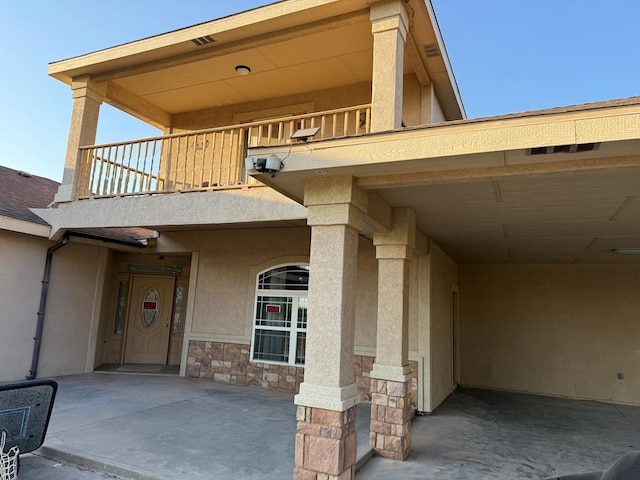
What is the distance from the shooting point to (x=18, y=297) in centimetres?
771

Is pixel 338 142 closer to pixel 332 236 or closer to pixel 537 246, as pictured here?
pixel 332 236

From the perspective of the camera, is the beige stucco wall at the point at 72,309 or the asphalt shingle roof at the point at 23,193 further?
the beige stucco wall at the point at 72,309

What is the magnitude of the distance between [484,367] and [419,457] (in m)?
5.72

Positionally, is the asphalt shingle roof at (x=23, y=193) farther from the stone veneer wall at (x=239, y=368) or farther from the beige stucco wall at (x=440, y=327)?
the beige stucco wall at (x=440, y=327)

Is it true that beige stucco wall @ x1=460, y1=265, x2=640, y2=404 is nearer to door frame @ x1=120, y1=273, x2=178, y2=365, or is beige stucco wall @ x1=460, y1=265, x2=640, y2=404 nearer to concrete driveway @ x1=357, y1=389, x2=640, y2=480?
concrete driveway @ x1=357, y1=389, x2=640, y2=480

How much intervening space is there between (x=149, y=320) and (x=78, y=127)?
4743 mm

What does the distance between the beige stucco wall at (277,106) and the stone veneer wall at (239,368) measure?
477 centimetres

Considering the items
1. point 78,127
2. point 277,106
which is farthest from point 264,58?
point 78,127

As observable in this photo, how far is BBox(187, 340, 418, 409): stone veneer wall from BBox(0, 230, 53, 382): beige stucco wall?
2972mm

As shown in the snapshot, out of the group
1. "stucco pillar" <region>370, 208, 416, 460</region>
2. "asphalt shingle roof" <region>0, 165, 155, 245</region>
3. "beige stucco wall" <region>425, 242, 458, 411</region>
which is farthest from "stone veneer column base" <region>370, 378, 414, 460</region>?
"asphalt shingle roof" <region>0, 165, 155, 245</region>

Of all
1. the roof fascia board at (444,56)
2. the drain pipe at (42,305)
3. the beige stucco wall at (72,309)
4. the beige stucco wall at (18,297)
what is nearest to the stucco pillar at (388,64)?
the roof fascia board at (444,56)

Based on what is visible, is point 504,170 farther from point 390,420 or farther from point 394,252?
point 390,420

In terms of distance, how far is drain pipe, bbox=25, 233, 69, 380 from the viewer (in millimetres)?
7887

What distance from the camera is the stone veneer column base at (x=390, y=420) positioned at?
4.62 m
